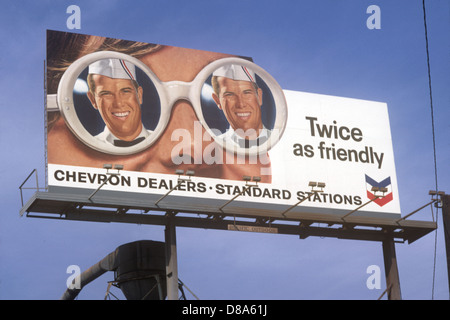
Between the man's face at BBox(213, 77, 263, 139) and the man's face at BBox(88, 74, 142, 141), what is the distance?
3192mm

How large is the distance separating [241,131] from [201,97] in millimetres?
1919

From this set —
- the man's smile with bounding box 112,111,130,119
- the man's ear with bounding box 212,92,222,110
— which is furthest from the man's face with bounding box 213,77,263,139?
the man's smile with bounding box 112,111,130,119

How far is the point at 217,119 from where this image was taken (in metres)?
33.8

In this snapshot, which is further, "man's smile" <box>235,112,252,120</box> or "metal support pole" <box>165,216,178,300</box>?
"man's smile" <box>235,112,252,120</box>

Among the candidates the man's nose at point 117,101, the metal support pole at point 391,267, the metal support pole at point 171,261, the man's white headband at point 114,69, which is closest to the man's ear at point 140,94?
the man's white headband at point 114,69

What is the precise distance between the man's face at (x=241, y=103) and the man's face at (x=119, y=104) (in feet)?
10.5

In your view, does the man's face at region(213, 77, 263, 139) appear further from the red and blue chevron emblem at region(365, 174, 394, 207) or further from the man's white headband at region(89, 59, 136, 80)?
the red and blue chevron emblem at region(365, 174, 394, 207)

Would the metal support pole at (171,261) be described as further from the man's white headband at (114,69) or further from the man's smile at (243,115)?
the man's white headband at (114,69)

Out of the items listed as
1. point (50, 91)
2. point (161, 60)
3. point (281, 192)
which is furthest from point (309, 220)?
point (50, 91)

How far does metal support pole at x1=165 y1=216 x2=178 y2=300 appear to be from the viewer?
99.5ft

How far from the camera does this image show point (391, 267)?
34.8 m

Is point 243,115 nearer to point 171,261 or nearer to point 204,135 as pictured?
point 204,135
